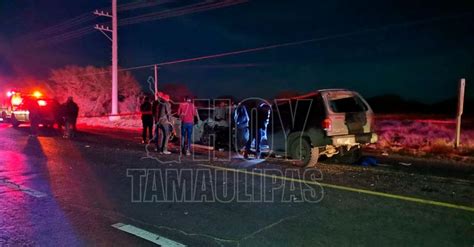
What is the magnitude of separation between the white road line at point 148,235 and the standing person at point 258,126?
5647 mm

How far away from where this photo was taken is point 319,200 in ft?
20.5

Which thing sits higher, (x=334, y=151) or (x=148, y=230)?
(x=334, y=151)

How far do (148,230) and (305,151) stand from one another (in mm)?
5082

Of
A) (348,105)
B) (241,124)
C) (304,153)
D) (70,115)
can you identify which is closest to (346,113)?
(348,105)

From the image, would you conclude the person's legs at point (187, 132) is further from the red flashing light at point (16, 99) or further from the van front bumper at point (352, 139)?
the red flashing light at point (16, 99)

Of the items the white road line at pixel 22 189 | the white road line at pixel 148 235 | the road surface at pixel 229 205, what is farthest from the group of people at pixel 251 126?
the white road line at pixel 148 235

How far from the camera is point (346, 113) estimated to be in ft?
29.5

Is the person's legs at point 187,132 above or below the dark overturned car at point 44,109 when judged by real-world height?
below

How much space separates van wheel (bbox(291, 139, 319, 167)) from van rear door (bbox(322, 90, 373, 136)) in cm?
64

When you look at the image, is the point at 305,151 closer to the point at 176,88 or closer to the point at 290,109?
the point at 290,109

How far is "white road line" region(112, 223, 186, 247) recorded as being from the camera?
4527 millimetres

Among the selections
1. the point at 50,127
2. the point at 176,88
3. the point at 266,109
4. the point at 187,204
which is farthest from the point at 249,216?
the point at 176,88

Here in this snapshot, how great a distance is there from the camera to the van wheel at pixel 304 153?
9.14 meters

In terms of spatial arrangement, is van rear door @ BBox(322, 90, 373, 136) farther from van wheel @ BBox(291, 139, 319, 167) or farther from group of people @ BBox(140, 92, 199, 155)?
group of people @ BBox(140, 92, 199, 155)
